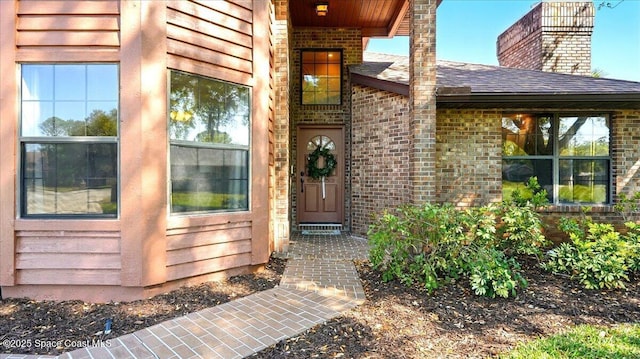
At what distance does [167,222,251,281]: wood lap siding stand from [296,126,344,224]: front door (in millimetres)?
3135

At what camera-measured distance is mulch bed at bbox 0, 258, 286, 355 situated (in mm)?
2492

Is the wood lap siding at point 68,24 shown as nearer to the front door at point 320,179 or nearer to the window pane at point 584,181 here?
the front door at point 320,179

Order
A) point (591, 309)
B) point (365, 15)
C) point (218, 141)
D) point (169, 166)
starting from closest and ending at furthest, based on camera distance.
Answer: point (591, 309), point (169, 166), point (218, 141), point (365, 15)

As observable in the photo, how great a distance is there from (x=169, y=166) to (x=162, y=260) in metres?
0.98

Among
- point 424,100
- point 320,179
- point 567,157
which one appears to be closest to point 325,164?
point 320,179

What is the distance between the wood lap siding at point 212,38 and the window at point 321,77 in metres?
3.25

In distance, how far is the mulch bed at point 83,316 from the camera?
2.49m

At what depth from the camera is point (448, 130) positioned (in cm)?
531

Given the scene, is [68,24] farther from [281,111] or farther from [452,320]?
[452,320]

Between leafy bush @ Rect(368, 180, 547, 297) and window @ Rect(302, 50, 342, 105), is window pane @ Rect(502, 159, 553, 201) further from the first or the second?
window @ Rect(302, 50, 342, 105)

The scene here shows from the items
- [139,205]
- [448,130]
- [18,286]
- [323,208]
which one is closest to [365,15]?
[448,130]

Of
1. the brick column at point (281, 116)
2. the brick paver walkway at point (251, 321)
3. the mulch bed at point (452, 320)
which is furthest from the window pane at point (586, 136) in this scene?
the brick column at point (281, 116)

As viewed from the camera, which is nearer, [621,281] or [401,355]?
[401,355]

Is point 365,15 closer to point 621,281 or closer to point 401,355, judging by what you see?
point 621,281
